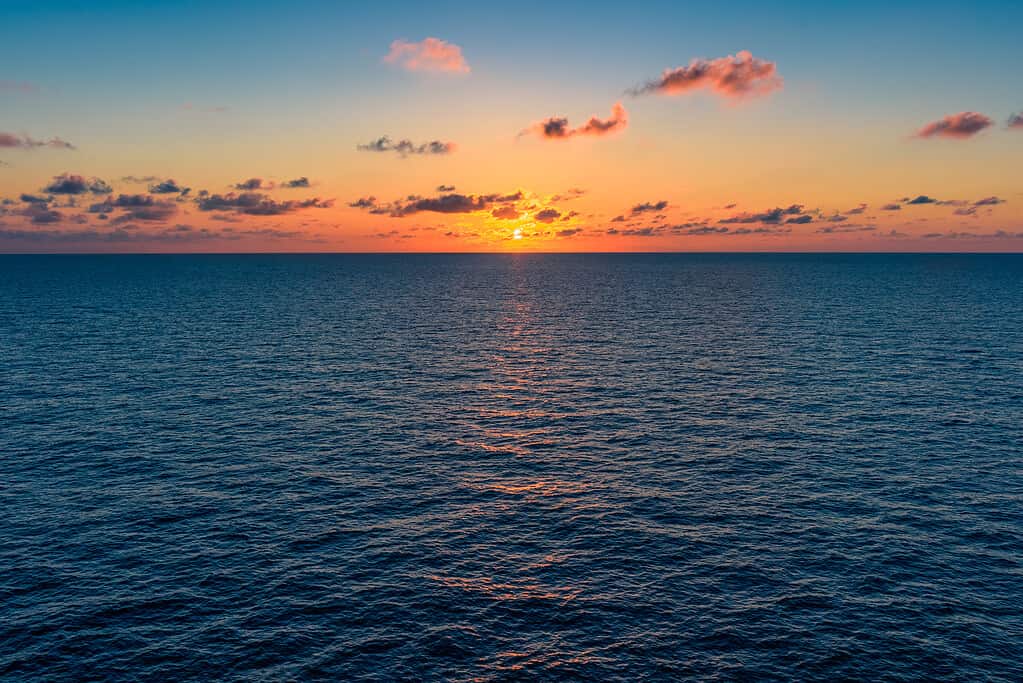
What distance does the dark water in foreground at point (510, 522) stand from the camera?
41.2m

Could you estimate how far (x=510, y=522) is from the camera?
5756cm

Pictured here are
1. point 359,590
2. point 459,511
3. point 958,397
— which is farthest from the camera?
point 958,397

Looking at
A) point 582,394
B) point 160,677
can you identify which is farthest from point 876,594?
point 582,394

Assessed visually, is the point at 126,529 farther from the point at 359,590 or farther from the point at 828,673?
the point at 828,673

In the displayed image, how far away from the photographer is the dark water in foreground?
135 feet

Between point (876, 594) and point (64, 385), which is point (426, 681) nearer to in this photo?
point (876, 594)

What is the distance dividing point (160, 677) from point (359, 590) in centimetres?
1296

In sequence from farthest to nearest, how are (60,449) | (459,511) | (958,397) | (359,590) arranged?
(958,397), (60,449), (459,511), (359,590)

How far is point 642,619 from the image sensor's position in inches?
1742

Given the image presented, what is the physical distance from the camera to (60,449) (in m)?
72.4

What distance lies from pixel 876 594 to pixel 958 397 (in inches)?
2376

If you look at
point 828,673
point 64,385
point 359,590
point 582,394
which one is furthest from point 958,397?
point 64,385

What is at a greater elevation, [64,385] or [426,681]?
[64,385]

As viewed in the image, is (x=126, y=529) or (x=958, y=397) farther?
(x=958, y=397)
